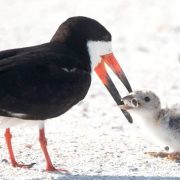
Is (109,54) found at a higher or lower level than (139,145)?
Result: higher

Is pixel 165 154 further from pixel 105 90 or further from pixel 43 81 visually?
pixel 105 90

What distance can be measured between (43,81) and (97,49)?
4.03ft

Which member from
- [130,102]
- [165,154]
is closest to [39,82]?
[130,102]

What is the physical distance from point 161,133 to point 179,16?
10192 mm

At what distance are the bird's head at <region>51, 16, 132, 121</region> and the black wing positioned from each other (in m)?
0.37

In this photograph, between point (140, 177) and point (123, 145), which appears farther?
point (123, 145)

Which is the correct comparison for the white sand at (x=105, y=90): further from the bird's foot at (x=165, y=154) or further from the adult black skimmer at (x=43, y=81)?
the adult black skimmer at (x=43, y=81)

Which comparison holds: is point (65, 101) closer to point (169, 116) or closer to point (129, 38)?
point (169, 116)

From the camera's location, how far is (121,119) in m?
10.9

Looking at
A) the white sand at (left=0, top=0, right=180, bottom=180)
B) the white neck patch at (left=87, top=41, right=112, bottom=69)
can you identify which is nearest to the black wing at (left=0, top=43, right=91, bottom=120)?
the white neck patch at (left=87, top=41, right=112, bottom=69)

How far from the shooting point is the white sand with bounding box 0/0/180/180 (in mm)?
8070

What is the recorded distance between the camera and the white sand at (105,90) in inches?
318

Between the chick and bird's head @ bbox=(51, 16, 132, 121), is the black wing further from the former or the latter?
the chick

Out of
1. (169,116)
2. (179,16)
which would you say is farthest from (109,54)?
(179,16)
